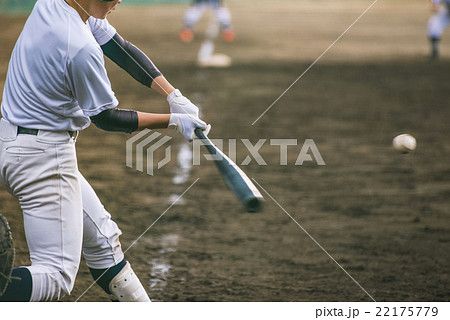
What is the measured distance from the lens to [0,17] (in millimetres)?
21000

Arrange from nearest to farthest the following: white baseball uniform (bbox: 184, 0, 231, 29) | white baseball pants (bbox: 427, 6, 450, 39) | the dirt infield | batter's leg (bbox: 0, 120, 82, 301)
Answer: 1. batter's leg (bbox: 0, 120, 82, 301)
2. the dirt infield
3. white baseball pants (bbox: 427, 6, 450, 39)
4. white baseball uniform (bbox: 184, 0, 231, 29)

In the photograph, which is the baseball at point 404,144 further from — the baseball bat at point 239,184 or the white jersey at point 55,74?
the white jersey at point 55,74

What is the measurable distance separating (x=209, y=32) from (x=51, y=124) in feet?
52.0

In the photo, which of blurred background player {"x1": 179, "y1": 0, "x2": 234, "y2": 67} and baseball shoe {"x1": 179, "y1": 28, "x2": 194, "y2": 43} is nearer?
blurred background player {"x1": 179, "y1": 0, "x2": 234, "y2": 67}

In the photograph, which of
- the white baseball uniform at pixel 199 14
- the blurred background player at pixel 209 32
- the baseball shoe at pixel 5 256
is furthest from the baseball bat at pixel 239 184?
the white baseball uniform at pixel 199 14

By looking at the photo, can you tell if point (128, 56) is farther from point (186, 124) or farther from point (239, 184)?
point (239, 184)

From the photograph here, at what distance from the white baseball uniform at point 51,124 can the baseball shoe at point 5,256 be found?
0.26 ft

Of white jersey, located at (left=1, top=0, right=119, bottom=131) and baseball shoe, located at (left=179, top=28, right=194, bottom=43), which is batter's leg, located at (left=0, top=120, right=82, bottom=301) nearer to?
white jersey, located at (left=1, top=0, right=119, bottom=131)

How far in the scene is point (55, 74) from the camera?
283 centimetres

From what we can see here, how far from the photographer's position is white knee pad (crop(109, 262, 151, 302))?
3.35 m

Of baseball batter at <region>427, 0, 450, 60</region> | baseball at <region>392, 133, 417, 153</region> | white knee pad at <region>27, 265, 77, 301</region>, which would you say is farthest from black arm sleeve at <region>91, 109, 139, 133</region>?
baseball batter at <region>427, 0, 450, 60</region>

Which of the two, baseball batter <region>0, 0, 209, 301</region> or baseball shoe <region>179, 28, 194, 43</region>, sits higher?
baseball shoe <region>179, 28, 194, 43</region>

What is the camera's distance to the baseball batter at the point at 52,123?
283cm

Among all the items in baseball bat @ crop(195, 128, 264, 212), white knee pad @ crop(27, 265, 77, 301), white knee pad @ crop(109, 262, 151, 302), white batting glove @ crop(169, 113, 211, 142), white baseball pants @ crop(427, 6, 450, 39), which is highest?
white baseball pants @ crop(427, 6, 450, 39)
